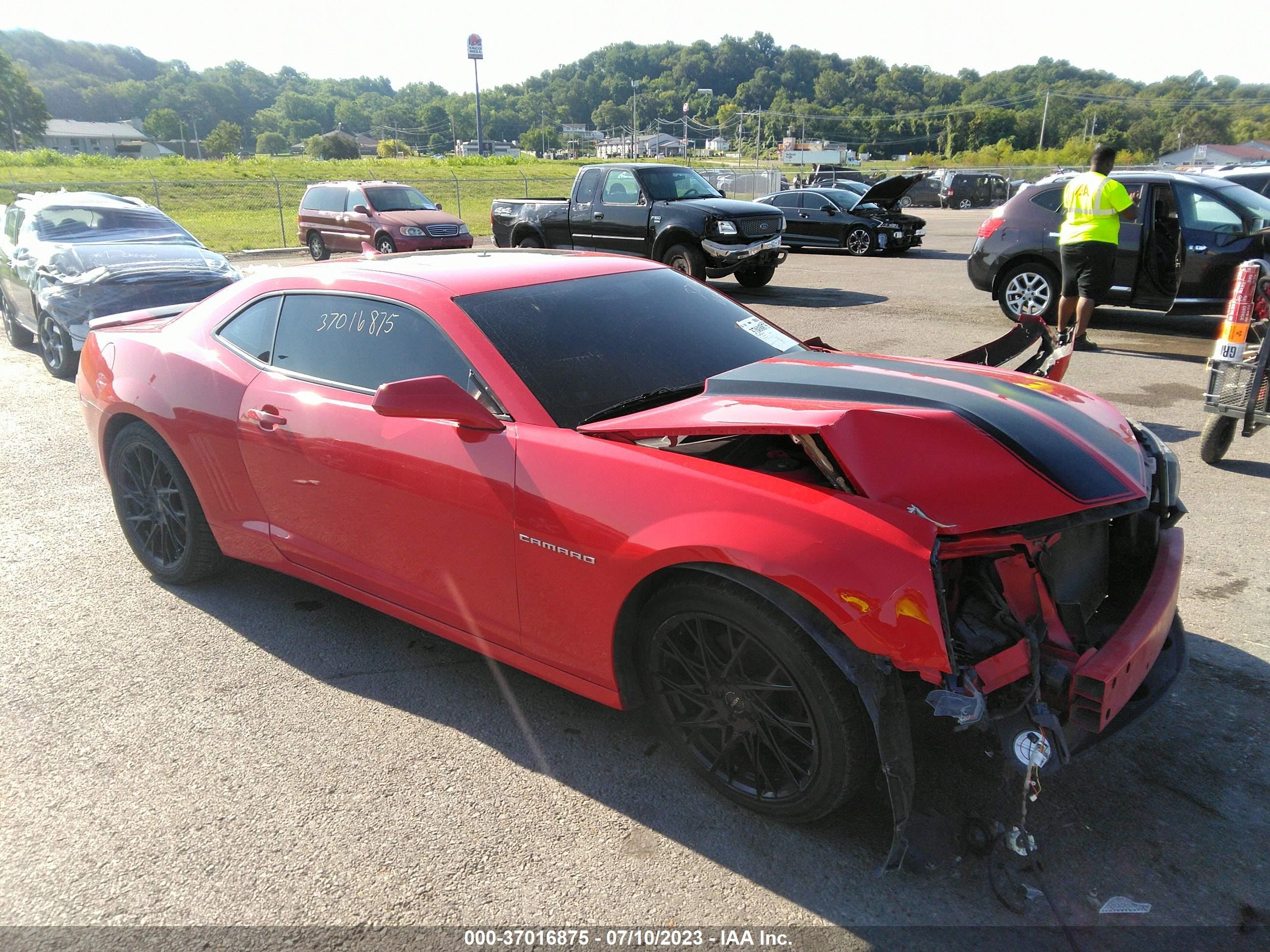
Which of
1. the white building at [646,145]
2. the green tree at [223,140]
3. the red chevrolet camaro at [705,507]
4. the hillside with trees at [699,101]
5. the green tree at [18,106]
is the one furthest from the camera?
the white building at [646,145]

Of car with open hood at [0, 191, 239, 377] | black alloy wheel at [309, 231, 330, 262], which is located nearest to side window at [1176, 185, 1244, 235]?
car with open hood at [0, 191, 239, 377]

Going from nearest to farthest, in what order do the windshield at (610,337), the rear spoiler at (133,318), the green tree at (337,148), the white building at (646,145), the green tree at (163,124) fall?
the windshield at (610,337) → the rear spoiler at (133,318) → the green tree at (337,148) → the green tree at (163,124) → the white building at (646,145)

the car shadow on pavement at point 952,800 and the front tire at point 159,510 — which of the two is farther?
the front tire at point 159,510

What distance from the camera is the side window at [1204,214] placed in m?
9.08

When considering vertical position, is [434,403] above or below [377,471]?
above

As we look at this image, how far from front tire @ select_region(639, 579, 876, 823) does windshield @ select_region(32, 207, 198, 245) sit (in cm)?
977

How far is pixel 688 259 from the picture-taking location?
43.4 feet

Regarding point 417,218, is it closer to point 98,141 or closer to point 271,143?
point 98,141

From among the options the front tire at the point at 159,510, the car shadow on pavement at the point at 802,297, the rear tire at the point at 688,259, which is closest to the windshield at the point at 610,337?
the front tire at the point at 159,510

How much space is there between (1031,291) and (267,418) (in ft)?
30.9

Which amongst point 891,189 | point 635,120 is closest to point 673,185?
point 891,189

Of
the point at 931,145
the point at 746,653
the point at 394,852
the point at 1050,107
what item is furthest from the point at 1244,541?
the point at 931,145

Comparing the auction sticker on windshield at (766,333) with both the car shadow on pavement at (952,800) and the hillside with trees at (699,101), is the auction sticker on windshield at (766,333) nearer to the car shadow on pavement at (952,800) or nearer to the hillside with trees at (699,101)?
the car shadow on pavement at (952,800)

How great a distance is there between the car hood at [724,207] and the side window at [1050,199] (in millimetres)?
4193
